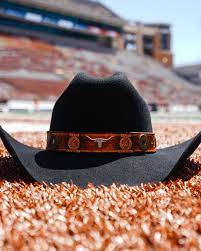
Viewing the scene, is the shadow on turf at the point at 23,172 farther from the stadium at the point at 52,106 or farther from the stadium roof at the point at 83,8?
the stadium roof at the point at 83,8

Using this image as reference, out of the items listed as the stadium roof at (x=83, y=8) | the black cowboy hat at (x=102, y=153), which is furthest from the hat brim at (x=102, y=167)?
the stadium roof at (x=83, y=8)

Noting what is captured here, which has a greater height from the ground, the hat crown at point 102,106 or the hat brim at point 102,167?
the hat crown at point 102,106

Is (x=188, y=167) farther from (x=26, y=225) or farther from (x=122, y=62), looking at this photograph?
(x=122, y=62)

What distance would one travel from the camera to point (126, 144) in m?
3.10

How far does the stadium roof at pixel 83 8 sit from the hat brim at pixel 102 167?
4882 cm

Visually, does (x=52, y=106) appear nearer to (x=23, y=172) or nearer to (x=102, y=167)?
(x=23, y=172)

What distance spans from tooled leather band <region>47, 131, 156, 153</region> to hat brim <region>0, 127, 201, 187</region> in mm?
47

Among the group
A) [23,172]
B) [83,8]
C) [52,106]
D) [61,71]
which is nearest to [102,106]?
[23,172]

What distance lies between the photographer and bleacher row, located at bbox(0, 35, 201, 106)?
121ft

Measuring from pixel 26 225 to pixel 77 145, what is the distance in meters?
1.04

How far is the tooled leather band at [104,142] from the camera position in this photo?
308 cm

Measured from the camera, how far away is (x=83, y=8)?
59.0 meters

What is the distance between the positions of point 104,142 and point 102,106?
26 cm

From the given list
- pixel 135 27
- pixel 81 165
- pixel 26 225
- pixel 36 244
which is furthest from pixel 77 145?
pixel 135 27
